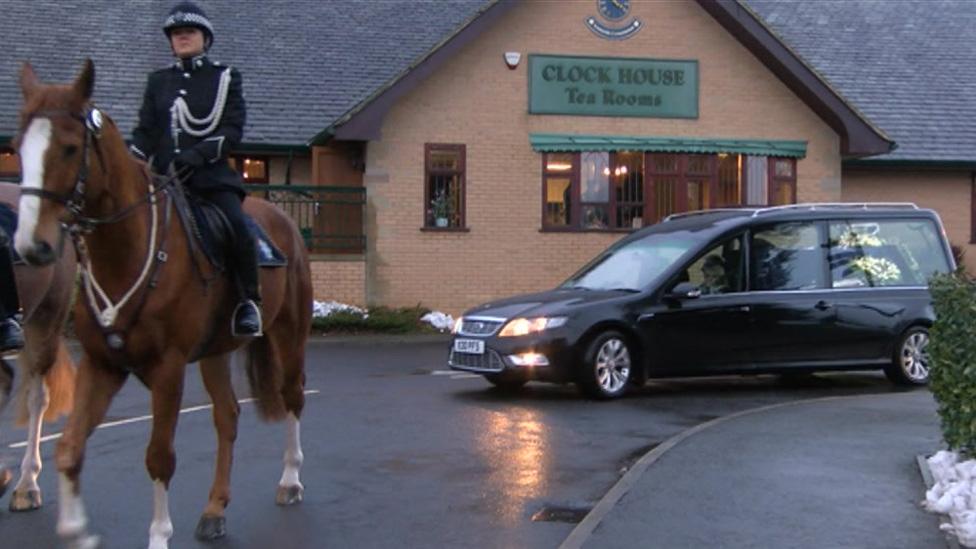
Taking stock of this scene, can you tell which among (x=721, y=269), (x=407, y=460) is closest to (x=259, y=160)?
(x=721, y=269)

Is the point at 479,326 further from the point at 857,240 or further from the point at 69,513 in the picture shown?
the point at 69,513

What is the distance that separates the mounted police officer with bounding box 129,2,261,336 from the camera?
289 inches

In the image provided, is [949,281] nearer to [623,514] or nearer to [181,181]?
[623,514]

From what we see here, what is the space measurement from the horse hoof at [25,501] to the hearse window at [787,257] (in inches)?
342

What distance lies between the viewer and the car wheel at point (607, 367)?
43.6ft

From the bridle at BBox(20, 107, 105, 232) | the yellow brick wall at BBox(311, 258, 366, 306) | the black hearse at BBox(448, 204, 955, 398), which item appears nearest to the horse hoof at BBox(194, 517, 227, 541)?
the bridle at BBox(20, 107, 105, 232)

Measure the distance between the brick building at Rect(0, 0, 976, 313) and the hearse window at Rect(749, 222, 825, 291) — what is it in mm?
10397

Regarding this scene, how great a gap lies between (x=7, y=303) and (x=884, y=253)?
10.7 metres

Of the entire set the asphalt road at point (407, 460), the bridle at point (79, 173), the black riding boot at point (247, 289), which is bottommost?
the asphalt road at point (407, 460)

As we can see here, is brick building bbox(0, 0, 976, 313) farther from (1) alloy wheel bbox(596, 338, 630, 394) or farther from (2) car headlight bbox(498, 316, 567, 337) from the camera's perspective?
(1) alloy wheel bbox(596, 338, 630, 394)

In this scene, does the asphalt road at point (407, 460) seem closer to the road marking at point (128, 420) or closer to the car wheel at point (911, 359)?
the road marking at point (128, 420)

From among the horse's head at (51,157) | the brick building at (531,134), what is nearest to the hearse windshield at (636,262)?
the horse's head at (51,157)

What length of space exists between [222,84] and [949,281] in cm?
508

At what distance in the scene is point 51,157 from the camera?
586 centimetres
